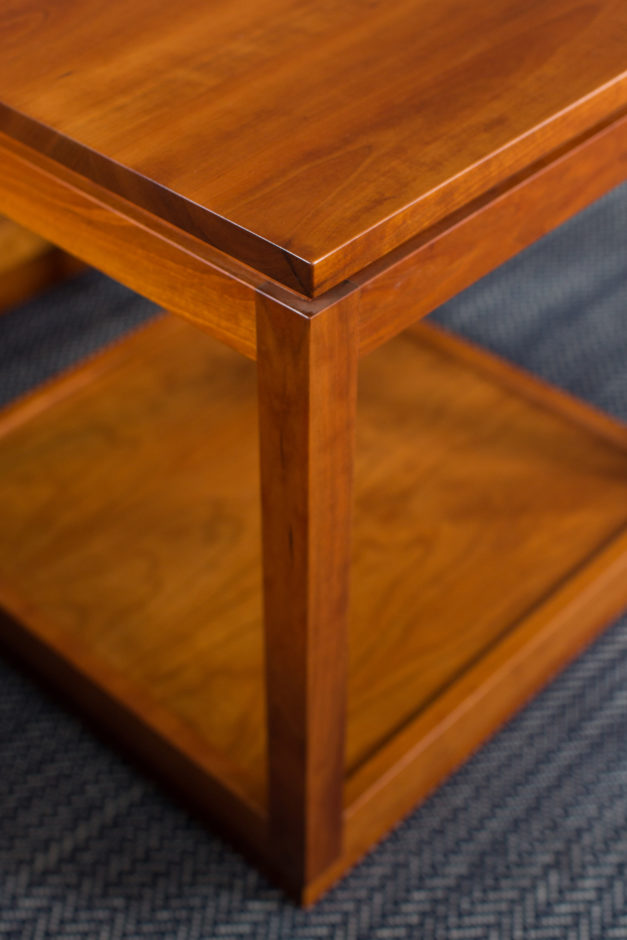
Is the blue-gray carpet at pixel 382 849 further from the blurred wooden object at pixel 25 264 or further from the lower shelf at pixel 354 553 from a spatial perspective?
the blurred wooden object at pixel 25 264

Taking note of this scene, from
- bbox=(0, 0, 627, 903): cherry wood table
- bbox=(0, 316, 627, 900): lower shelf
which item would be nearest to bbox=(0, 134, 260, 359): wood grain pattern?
bbox=(0, 0, 627, 903): cherry wood table

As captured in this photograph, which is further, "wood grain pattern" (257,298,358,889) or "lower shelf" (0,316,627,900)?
"lower shelf" (0,316,627,900)

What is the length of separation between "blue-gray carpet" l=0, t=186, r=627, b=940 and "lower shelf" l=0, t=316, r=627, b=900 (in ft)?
0.10

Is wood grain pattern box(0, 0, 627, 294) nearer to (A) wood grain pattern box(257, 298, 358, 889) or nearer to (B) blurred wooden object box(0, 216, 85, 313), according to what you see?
(A) wood grain pattern box(257, 298, 358, 889)

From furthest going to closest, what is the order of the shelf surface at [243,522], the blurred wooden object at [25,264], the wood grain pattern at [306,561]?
the blurred wooden object at [25,264]
the shelf surface at [243,522]
the wood grain pattern at [306,561]

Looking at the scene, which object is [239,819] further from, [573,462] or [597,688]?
[573,462]

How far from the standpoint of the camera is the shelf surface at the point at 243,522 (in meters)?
0.88

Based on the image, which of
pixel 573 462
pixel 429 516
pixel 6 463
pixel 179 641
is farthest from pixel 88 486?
pixel 573 462

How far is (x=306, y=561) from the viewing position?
1.86 ft

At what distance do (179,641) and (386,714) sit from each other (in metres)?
0.19

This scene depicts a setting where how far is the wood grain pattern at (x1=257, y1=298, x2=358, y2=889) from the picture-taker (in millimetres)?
504

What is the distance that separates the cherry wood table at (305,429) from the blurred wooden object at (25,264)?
25 cm

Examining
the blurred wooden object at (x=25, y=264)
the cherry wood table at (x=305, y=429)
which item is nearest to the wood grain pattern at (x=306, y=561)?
the cherry wood table at (x=305, y=429)

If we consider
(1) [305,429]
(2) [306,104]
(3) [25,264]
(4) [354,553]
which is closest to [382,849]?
(4) [354,553]
